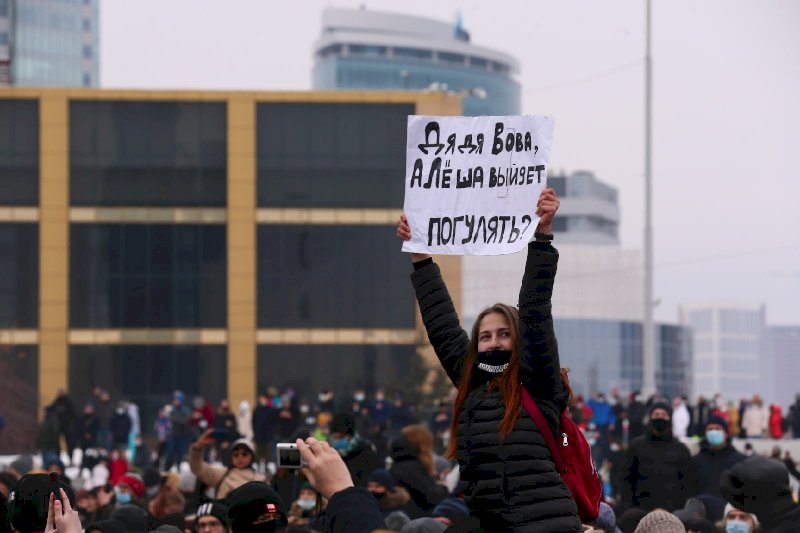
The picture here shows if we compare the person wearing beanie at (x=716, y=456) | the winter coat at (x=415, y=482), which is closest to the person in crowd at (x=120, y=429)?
the person wearing beanie at (x=716, y=456)

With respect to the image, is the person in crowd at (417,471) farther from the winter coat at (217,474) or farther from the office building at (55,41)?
the office building at (55,41)

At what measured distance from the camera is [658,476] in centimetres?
1323

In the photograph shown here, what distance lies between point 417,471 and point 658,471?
1.74 metres

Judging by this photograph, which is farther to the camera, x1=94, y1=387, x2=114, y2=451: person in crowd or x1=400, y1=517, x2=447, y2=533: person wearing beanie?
x1=94, y1=387, x2=114, y2=451: person in crowd

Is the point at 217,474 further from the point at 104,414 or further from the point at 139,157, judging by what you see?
the point at 139,157

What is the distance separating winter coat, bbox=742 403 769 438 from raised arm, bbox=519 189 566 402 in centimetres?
3371

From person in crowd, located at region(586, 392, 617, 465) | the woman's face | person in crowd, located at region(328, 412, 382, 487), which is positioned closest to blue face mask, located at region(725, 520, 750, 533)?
the woman's face

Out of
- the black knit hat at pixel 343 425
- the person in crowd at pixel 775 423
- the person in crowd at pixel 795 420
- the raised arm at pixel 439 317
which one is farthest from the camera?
the person in crowd at pixel 795 420

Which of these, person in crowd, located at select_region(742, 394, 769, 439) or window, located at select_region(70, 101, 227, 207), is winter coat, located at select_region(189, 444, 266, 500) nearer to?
person in crowd, located at select_region(742, 394, 769, 439)

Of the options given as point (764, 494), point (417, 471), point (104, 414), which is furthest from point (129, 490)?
point (104, 414)

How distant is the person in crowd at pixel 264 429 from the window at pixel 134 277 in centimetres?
1658

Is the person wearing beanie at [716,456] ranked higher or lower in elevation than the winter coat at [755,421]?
higher

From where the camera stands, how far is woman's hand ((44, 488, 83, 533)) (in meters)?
5.41

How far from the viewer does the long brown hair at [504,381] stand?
5.84 m
